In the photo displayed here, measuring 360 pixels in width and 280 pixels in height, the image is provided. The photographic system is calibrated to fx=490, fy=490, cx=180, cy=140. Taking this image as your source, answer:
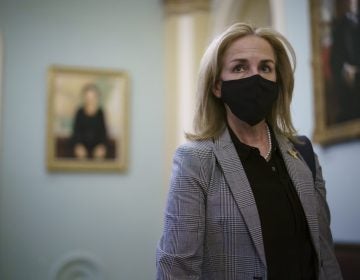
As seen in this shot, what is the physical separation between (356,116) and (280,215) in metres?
1.41

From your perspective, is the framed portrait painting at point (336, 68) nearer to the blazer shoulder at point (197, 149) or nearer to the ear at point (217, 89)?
the ear at point (217, 89)

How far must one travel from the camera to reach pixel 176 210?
1.61 metres

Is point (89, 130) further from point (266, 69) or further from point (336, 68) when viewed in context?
point (266, 69)

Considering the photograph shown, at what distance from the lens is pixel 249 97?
5.79 ft

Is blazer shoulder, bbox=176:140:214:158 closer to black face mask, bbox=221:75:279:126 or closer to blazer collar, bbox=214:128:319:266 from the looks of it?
blazer collar, bbox=214:128:319:266

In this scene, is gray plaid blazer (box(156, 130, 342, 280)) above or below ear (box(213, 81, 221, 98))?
below

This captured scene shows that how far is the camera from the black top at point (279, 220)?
1.60 metres

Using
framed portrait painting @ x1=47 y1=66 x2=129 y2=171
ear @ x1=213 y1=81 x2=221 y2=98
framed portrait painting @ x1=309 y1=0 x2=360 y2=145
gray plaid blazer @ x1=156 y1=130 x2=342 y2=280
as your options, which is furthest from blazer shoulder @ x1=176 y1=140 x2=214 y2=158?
framed portrait painting @ x1=47 y1=66 x2=129 y2=171

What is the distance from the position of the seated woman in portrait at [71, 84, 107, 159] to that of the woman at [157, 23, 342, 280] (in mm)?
3724

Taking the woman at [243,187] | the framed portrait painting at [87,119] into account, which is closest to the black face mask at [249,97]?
the woman at [243,187]

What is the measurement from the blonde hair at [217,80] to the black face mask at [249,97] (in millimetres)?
81

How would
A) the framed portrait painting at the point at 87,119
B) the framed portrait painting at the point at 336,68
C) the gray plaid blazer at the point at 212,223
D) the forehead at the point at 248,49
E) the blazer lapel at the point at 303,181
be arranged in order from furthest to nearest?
the framed portrait painting at the point at 87,119 < the framed portrait painting at the point at 336,68 < the forehead at the point at 248,49 < the blazer lapel at the point at 303,181 < the gray plaid blazer at the point at 212,223

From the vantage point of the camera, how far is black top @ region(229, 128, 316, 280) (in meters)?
1.60

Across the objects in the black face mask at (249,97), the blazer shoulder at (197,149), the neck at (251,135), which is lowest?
the blazer shoulder at (197,149)
